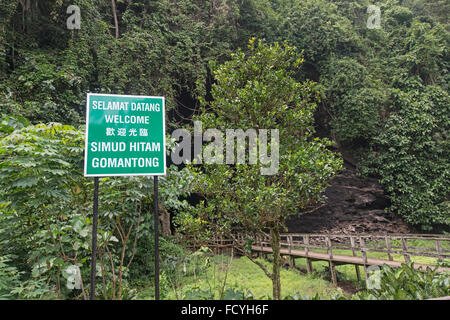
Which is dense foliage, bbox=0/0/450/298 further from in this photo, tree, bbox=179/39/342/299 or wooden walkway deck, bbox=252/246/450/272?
wooden walkway deck, bbox=252/246/450/272

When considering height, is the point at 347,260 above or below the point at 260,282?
above

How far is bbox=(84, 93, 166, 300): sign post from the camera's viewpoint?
262 cm

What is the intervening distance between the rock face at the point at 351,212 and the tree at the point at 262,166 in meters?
10.9

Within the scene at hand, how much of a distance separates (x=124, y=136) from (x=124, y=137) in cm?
1

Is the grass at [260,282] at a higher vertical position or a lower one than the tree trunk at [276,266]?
lower

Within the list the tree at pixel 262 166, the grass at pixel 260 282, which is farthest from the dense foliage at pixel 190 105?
the grass at pixel 260 282

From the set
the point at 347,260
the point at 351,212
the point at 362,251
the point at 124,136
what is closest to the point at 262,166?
the point at 124,136

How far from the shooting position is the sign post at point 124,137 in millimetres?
2623

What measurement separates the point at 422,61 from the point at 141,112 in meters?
18.3

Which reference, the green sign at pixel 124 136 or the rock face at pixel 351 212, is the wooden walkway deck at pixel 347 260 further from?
the green sign at pixel 124 136

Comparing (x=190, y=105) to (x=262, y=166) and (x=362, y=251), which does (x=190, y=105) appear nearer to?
(x=262, y=166)

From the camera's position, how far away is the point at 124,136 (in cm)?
277
